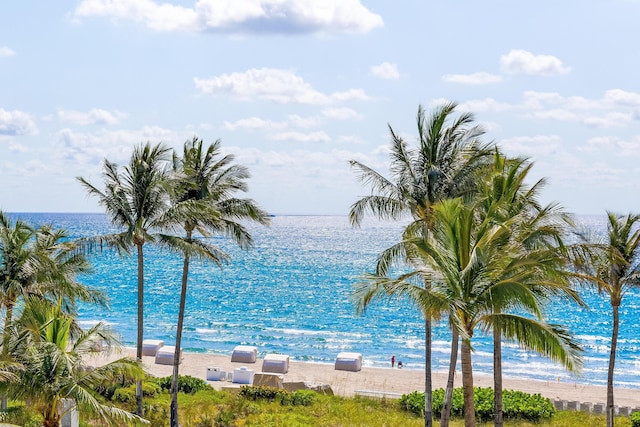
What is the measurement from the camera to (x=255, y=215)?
25.6 meters

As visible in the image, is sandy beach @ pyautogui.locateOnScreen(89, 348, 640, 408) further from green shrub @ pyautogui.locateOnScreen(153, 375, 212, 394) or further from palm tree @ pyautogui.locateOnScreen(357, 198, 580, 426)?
palm tree @ pyautogui.locateOnScreen(357, 198, 580, 426)

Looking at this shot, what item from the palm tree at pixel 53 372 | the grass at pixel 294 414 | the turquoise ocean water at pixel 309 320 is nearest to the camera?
the palm tree at pixel 53 372

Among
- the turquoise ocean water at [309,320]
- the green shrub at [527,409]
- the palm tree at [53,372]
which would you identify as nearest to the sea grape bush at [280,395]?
the turquoise ocean water at [309,320]

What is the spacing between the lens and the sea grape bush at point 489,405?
88.7ft

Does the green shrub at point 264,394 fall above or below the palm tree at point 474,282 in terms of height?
below

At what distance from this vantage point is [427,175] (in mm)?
22125

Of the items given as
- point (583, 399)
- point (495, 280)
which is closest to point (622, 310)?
point (583, 399)

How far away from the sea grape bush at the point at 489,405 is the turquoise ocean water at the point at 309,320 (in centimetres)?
195

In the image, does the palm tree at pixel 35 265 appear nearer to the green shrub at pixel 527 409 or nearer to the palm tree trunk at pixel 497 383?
the palm tree trunk at pixel 497 383

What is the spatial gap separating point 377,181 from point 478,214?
3.65 metres

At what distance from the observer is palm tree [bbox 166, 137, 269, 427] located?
82.3 feet

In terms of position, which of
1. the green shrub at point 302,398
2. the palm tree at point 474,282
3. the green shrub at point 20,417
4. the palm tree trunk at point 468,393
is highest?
the palm tree at point 474,282

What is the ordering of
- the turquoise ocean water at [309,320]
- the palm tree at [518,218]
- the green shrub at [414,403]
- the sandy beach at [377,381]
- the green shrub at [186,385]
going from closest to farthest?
1. the palm tree at [518,218]
2. the green shrub at [414,403]
3. the green shrub at [186,385]
4. the sandy beach at [377,381]
5. the turquoise ocean water at [309,320]

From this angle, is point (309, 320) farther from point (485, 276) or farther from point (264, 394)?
point (485, 276)
